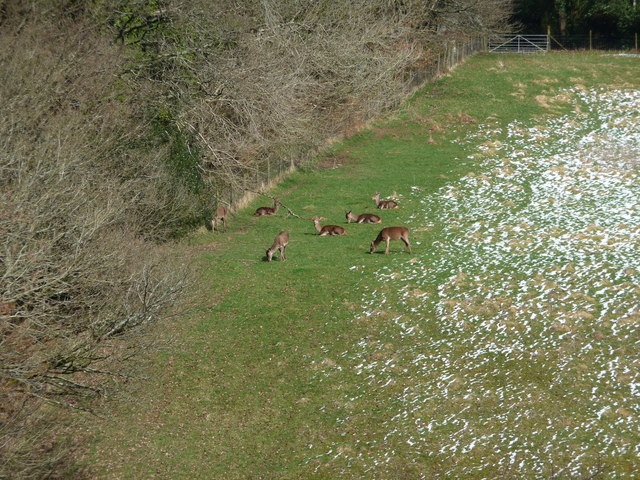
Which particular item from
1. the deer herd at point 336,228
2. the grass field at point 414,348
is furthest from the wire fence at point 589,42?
the deer herd at point 336,228

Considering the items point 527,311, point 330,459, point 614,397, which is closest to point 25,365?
point 330,459

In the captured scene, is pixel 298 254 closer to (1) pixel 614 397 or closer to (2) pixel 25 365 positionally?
(1) pixel 614 397

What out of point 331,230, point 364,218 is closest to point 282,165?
point 364,218

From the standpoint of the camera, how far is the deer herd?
28516mm

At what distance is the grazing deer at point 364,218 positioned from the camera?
1294 inches

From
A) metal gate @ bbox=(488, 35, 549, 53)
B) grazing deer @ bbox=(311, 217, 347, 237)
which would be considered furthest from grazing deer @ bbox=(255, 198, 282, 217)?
metal gate @ bbox=(488, 35, 549, 53)

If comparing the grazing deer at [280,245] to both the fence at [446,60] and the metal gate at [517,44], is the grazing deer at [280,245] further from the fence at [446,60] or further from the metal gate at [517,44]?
the metal gate at [517,44]

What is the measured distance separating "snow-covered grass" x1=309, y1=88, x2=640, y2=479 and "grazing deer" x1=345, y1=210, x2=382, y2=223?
4.90ft

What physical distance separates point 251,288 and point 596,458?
44.3 feet

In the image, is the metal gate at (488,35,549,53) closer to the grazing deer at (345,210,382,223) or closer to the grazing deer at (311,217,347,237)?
the grazing deer at (345,210,382,223)

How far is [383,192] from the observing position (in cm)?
3775

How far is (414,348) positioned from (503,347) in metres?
2.62

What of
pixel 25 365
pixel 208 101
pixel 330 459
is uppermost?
pixel 208 101

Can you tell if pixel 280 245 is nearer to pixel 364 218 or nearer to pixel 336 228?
pixel 336 228
